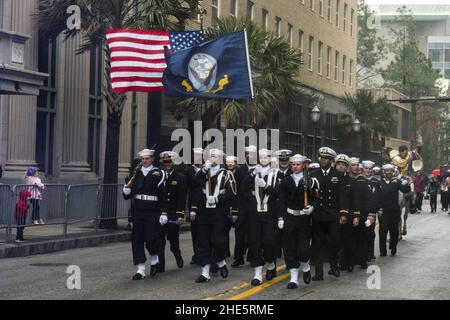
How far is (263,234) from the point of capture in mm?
12930

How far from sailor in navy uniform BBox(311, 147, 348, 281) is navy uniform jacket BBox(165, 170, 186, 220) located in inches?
81.7

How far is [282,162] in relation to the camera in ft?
42.8

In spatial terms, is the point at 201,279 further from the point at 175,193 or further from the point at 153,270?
the point at 175,193

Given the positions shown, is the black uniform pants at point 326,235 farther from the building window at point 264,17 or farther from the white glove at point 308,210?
the building window at point 264,17

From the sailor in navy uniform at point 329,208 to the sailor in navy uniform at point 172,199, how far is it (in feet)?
6.89

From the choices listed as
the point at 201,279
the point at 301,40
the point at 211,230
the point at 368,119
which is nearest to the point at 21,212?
the point at 211,230

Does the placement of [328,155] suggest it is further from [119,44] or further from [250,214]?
[119,44]

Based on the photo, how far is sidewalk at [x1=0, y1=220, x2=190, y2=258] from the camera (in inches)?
663

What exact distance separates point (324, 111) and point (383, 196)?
34634 millimetres

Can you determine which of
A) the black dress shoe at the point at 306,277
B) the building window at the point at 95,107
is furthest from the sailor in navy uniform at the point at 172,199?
the building window at the point at 95,107

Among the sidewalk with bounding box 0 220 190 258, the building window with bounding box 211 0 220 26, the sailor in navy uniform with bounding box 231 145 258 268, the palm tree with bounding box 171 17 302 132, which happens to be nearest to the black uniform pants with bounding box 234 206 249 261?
the sailor in navy uniform with bounding box 231 145 258 268

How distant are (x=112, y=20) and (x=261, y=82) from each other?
28.0 ft

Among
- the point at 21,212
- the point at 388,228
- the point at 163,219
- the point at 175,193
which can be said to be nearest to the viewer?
the point at 163,219

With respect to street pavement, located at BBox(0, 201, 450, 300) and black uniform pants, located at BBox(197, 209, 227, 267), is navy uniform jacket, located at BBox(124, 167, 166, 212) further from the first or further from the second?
street pavement, located at BBox(0, 201, 450, 300)
